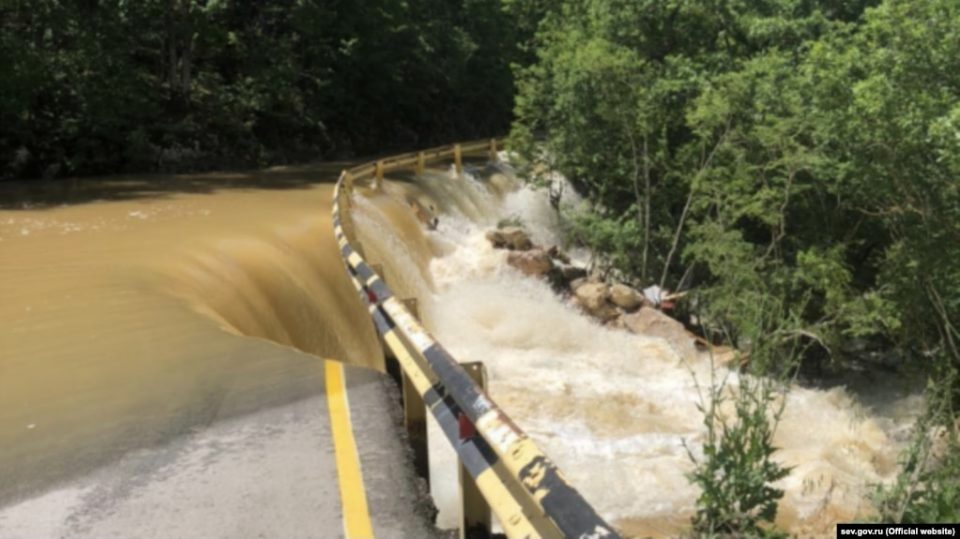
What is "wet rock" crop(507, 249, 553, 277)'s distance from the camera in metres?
19.8

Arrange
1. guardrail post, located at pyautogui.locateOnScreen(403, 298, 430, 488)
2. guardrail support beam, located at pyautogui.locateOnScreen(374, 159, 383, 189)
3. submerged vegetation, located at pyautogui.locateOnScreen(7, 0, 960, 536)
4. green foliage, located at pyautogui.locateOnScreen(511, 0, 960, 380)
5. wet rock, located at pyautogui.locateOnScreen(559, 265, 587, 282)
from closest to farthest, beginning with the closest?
guardrail post, located at pyautogui.locateOnScreen(403, 298, 430, 488)
submerged vegetation, located at pyautogui.locateOnScreen(7, 0, 960, 536)
green foliage, located at pyautogui.locateOnScreen(511, 0, 960, 380)
wet rock, located at pyautogui.locateOnScreen(559, 265, 587, 282)
guardrail support beam, located at pyautogui.locateOnScreen(374, 159, 383, 189)

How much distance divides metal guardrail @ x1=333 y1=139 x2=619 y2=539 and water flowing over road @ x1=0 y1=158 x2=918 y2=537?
1.34ft

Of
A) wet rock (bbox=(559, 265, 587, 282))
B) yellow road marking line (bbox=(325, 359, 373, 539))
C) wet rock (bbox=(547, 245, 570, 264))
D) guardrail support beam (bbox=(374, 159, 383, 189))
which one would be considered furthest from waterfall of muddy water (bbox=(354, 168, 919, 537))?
Result: wet rock (bbox=(547, 245, 570, 264))

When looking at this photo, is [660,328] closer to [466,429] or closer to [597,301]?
[597,301]

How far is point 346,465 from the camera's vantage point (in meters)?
4.59

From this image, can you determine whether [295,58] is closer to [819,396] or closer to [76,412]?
[819,396]

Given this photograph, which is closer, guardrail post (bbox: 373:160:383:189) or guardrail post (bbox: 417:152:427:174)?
guardrail post (bbox: 373:160:383:189)

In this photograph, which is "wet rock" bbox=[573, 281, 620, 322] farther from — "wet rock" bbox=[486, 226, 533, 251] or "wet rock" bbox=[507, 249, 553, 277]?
"wet rock" bbox=[486, 226, 533, 251]

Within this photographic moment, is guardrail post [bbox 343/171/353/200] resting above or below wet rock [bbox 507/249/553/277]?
above

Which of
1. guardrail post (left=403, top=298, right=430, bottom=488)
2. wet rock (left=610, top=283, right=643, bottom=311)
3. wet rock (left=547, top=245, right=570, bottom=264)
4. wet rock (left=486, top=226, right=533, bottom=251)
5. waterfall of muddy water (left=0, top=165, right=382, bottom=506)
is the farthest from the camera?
wet rock (left=547, top=245, right=570, bottom=264)

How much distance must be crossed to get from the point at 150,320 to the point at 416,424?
4.61 m

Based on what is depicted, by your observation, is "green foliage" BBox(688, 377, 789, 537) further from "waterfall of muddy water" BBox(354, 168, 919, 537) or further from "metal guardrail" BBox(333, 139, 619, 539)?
"metal guardrail" BBox(333, 139, 619, 539)

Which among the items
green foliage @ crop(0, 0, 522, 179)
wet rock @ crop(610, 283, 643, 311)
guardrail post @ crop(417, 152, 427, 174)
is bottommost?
wet rock @ crop(610, 283, 643, 311)

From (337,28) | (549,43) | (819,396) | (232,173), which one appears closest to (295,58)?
(337,28)
